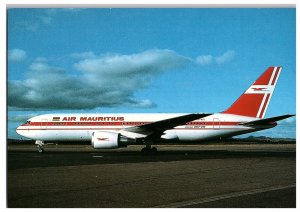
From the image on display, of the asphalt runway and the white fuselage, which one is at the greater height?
the white fuselage

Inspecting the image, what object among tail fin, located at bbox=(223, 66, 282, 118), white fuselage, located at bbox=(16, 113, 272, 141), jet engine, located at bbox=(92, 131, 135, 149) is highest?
tail fin, located at bbox=(223, 66, 282, 118)

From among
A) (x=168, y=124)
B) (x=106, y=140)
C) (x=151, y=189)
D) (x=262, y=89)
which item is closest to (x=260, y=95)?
(x=262, y=89)

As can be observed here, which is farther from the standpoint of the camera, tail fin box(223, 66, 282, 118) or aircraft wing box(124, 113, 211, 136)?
tail fin box(223, 66, 282, 118)

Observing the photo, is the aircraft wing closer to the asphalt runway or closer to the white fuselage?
the white fuselage

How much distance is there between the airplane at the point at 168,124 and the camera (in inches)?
991

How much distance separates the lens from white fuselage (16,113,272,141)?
25.7 meters

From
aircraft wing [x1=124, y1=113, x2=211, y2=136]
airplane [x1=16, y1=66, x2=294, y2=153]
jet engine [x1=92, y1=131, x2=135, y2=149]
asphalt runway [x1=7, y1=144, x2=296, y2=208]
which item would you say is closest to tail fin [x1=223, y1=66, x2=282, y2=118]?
airplane [x1=16, y1=66, x2=294, y2=153]

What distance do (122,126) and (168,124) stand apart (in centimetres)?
350

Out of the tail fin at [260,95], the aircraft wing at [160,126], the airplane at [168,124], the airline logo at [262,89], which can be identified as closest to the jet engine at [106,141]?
the airplane at [168,124]

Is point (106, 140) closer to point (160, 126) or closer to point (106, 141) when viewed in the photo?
point (106, 141)

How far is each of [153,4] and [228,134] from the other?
19633mm

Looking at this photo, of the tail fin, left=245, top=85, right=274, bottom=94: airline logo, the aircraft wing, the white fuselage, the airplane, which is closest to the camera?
the aircraft wing

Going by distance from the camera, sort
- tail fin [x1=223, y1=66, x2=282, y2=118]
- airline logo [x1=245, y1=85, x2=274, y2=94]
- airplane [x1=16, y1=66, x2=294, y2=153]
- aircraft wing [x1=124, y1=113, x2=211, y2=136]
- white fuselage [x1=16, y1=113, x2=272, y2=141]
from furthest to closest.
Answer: airline logo [x1=245, y1=85, x2=274, y2=94], tail fin [x1=223, y1=66, x2=282, y2=118], white fuselage [x1=16, y1=113, x2=272, y2=141], airplane [x1=16, y1=66, x2=294, y2=153], aircraft wing [x1=124, y1=113, x2=211, y2=136]

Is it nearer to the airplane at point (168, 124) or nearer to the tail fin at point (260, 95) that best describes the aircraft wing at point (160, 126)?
the airplane at point (168, 124)
